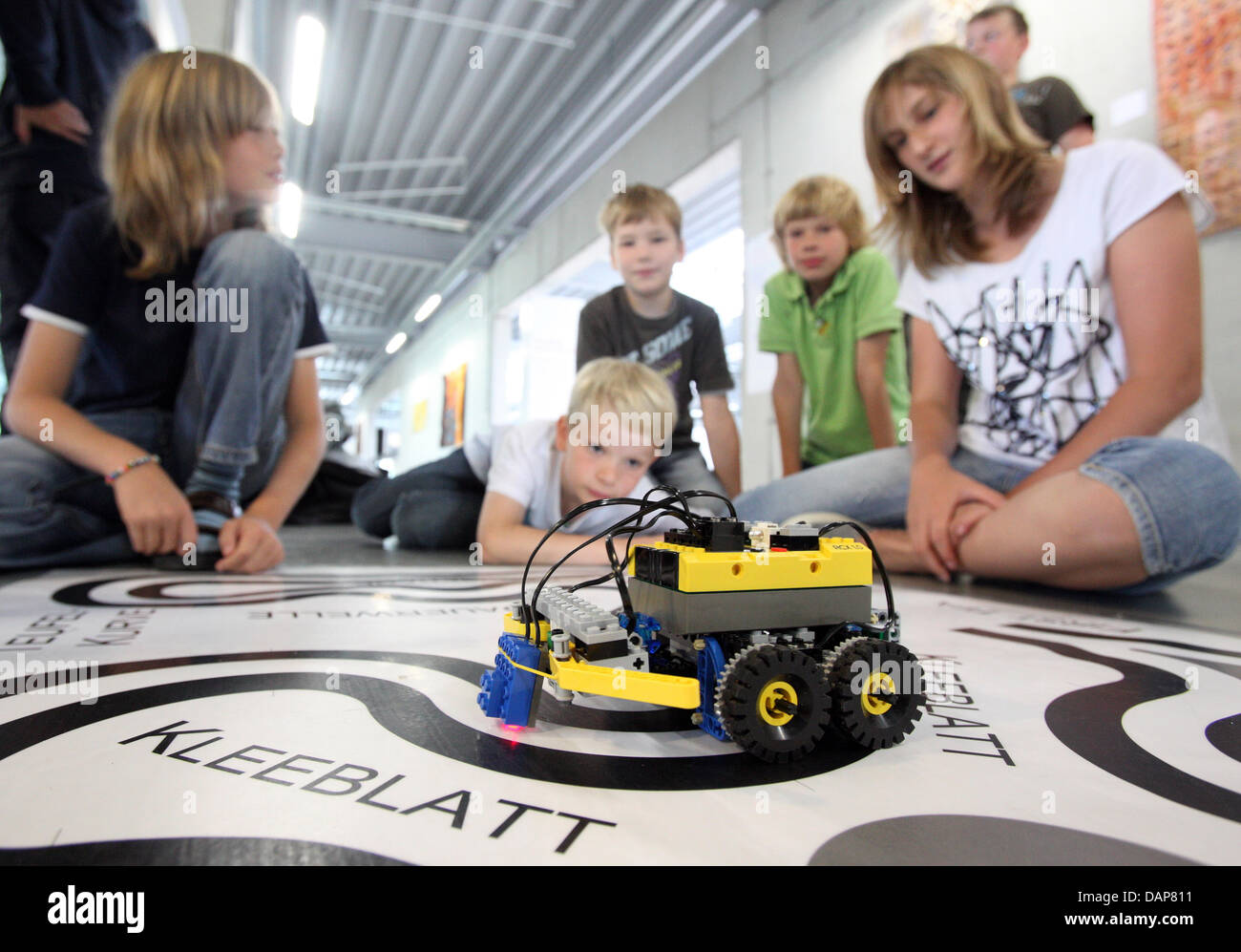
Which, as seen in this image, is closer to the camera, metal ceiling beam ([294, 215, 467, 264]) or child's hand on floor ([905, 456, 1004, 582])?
child's hand on floor ([905, 456, 1004, 582])

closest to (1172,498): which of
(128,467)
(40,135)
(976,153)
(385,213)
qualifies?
(976,153)

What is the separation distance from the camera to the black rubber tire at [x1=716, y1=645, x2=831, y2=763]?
12.1 inches

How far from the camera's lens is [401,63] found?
3680 millimetres

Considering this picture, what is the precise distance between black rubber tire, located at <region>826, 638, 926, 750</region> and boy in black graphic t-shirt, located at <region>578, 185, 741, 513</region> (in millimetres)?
1424

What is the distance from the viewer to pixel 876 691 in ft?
1.10

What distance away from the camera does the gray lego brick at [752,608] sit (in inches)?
13.0

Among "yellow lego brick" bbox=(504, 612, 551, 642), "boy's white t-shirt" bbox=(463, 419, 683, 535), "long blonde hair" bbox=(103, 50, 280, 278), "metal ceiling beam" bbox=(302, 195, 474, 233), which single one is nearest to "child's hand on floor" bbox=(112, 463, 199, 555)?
"long blonde hair" bbox=(103, 50, 280, 278)

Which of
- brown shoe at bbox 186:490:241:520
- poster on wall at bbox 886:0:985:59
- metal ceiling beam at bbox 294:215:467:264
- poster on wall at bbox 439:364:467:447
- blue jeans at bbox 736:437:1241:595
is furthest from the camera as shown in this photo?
poster on wall at bbox 439:364:467:447

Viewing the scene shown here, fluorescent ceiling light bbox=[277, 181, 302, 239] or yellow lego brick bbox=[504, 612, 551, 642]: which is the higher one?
fluorescent ceiling light bbox=[277, 181, 302, 239]

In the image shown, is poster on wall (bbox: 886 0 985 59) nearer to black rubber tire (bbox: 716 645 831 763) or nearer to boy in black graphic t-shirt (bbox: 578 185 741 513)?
boy in black graphic t-shirt (bbox: 578 185 741 513)

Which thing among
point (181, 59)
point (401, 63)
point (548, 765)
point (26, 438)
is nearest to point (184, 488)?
point (26, 438)

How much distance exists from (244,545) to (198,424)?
0.25m

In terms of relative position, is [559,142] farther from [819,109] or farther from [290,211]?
[819,109]
